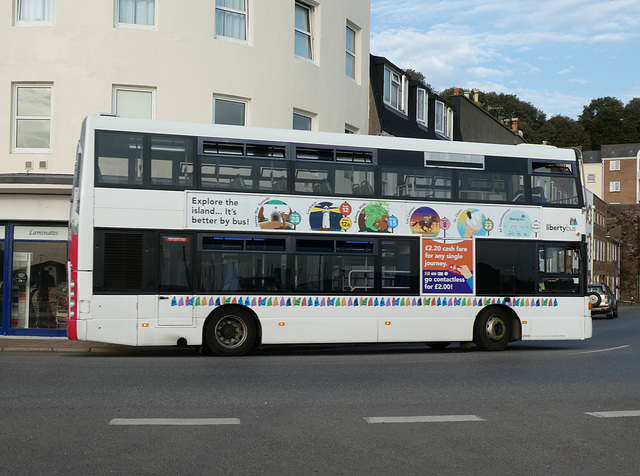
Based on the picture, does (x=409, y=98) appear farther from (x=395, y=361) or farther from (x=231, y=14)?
(x=395, y=361)

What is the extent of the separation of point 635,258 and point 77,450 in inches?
3576

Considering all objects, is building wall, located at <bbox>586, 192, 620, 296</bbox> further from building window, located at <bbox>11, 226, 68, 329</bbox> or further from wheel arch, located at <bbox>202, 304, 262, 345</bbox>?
wheel arch, located at <bbox>202, 304, 262, 345</bbox>

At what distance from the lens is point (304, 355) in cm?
1628

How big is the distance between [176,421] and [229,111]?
48.5 feet

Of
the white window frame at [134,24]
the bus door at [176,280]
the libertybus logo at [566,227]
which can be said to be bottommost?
the bus door at [176,280]

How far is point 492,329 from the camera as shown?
17.0 m

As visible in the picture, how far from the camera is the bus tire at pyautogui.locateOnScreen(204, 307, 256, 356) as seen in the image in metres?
15.3

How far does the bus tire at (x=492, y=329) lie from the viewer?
16.9 meters

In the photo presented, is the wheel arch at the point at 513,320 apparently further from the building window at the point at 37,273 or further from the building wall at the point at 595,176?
the building wall at the point at 595,176

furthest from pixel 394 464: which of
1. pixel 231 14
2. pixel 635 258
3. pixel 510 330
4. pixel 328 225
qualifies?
pixel 635 258

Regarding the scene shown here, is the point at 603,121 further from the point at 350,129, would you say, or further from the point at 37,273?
the point at 37,273

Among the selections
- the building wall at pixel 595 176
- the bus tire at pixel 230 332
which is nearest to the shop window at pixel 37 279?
the bus tire at pixel 230 332

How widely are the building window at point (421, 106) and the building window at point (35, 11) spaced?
1726 centimetres

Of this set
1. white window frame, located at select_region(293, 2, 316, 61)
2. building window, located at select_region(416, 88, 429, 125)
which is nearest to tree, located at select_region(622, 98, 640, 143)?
building window, located at select_region(416, 88, 429, 125)
